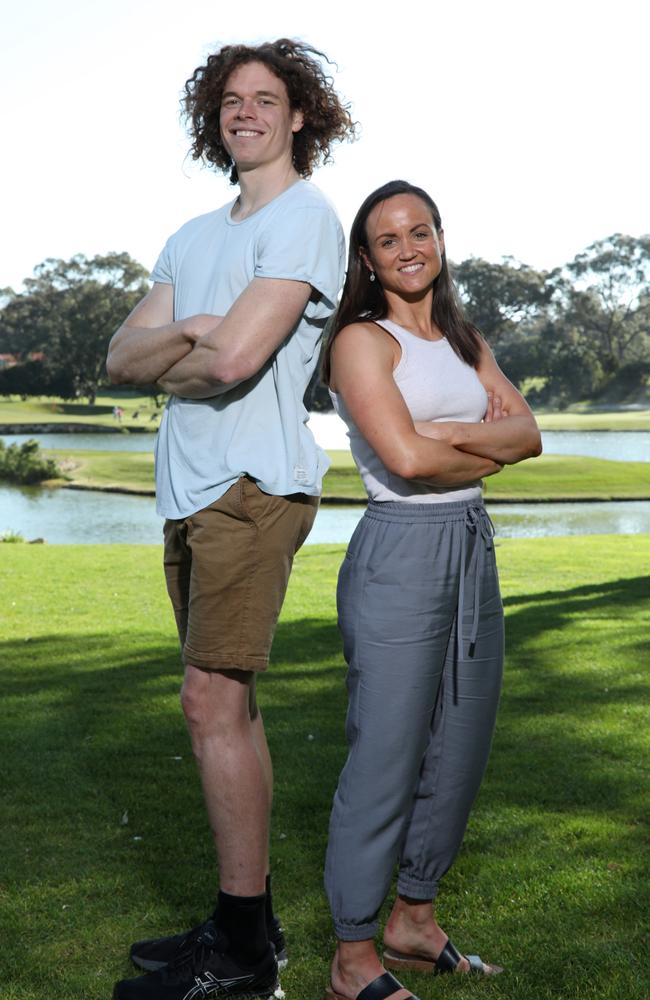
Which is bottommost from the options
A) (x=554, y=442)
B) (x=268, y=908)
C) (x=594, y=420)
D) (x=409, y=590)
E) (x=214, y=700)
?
(x=554, y=442)

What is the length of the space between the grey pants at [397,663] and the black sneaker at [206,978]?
0.77ft

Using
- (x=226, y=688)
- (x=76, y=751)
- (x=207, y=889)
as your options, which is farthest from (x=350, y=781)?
(x=76, y=751)

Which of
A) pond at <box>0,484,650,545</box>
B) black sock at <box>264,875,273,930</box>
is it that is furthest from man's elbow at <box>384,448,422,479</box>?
pond at <box>0,484,650,545</box>

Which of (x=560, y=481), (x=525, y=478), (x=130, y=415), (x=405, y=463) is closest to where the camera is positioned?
(x=405, y=463)

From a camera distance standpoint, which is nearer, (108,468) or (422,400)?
(422,400)

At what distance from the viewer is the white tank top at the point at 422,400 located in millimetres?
2650

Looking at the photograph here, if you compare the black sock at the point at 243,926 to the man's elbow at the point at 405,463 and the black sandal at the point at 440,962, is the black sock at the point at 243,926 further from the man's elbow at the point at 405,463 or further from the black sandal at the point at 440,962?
the man's elbow at the point at 405,463

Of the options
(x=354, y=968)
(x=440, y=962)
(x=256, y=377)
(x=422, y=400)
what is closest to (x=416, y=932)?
(x=440, y=962)

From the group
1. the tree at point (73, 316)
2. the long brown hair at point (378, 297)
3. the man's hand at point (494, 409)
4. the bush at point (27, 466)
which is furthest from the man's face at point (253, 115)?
the tree at point (73, 316)

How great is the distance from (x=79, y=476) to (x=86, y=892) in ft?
114

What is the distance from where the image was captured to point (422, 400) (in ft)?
8.75

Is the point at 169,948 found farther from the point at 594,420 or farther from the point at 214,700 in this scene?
the point at 594,420

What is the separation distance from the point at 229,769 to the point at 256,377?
0.90 m

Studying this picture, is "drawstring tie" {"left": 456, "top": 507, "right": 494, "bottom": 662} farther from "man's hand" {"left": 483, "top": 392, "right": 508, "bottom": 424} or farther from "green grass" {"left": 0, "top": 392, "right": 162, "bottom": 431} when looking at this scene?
"green grass" {"left": 0, "top": 392, "right": 162, "bottom": 431}
